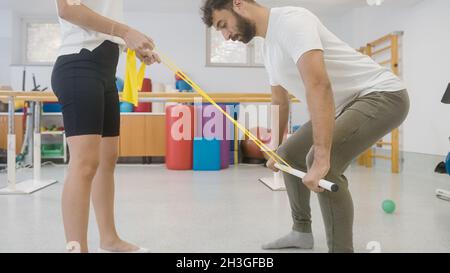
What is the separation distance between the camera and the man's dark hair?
1.26 m

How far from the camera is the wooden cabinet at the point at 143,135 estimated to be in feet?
18.2

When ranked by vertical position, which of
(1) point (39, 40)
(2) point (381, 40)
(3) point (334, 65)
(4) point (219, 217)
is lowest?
(4) point (219, 217)

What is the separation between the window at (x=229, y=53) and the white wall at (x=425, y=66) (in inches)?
85.1

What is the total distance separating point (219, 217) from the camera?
221cm

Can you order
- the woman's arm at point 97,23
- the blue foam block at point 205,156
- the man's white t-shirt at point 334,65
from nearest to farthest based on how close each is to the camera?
the woman's arm at point 97,23, the man's white t-shirt at point 334,65, the blue foam block at point 205,156

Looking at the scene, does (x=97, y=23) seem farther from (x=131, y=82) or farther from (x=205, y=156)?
(x=205, y=156)

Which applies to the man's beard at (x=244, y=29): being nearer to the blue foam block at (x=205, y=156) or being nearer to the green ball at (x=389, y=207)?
the green ball at (x=389, y=207)

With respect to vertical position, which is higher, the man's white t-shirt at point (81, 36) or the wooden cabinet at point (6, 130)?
the man's white t-shirt at point (81, 36)

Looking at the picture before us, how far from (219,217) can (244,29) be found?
1271 mm

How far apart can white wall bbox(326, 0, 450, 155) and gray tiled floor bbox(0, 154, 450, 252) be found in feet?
2.62

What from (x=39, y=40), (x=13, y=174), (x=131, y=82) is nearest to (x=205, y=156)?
(x=13, y=174)

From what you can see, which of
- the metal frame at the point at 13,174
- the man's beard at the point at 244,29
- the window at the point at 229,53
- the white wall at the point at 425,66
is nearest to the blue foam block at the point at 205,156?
the metal frame at the point at 13,174

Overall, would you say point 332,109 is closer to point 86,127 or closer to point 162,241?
point 86,127

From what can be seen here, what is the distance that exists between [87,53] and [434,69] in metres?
4.30
